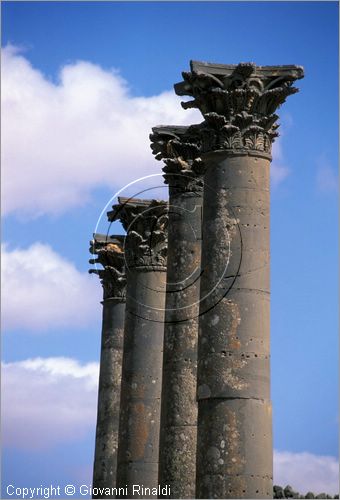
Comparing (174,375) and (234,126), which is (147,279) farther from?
(234,126)

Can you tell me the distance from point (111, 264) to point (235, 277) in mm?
17023

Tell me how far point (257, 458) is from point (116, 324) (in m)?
17.9

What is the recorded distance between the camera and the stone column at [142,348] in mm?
28203

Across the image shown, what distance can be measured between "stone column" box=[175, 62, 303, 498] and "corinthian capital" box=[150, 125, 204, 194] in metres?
4.58

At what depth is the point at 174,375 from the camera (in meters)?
23.9

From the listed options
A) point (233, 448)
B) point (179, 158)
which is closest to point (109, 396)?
point (179, 158)

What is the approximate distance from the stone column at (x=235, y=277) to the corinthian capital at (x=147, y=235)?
9538mm

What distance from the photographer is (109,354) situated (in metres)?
35.4

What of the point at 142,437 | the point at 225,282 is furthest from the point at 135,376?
the point at 225,282

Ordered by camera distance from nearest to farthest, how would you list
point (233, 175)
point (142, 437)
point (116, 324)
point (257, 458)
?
point (257, 458)
point (233, 175)
point (142, 437)
point (116, 324)

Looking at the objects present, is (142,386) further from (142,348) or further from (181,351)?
(181,351)

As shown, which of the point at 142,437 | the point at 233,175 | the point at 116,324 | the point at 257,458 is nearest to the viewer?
the point at 257,458

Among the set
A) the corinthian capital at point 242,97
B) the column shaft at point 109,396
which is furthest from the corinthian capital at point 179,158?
the column shaft at point 109,396

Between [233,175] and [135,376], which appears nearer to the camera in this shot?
[233,175]
